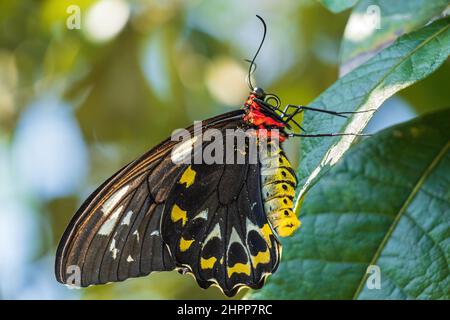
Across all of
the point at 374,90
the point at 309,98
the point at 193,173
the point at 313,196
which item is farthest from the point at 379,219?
the point at 309,98

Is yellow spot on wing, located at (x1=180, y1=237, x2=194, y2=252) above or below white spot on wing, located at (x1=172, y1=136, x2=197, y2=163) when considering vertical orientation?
below

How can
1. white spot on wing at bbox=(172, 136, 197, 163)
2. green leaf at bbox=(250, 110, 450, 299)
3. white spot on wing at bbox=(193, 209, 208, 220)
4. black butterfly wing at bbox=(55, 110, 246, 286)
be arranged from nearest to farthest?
1. green leaf at bbox=(250, 110, 450, 299)
2. black butterfly wing at bbox=(55, 110, 246, 286)
3. white spot on wing at bbox=(172, 136, 197, 163)
4. white spot on wing at bbox=(193, 209, 208, 220)

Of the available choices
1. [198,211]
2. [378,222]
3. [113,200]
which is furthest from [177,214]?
[378,222]

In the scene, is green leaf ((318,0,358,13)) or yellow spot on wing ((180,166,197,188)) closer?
green leaf ((318,0,358,13))

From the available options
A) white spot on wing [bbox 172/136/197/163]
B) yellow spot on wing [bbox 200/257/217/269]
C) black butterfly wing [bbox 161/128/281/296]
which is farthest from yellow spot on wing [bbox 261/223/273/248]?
white spot on wing [bbox 172/136/197/163]

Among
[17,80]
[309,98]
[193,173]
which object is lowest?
[193,173]

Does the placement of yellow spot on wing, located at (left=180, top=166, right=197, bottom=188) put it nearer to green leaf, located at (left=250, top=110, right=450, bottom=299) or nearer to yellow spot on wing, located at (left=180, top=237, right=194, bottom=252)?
yellow spot on wing, located at (left=180, top=237, right=194, bottom=252)
